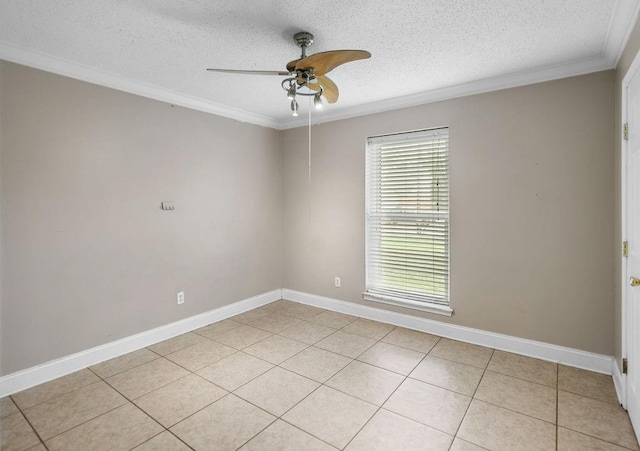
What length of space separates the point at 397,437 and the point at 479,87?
2.90 metres

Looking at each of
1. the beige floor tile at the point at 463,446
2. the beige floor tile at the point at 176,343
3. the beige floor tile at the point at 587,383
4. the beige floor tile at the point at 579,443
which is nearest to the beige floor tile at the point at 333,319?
the beige floor tile at the point at 176,343

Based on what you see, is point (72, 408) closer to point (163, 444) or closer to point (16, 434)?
point (16, 434)

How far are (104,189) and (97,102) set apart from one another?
729 millimetres

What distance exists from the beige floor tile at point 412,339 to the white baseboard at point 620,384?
4.31ft

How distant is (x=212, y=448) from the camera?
1865mm

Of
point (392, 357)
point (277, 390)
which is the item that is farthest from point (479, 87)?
point (277, 390)

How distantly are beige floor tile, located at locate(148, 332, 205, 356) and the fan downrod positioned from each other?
109 inches

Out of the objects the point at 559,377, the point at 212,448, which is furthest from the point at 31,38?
the point at 559,377

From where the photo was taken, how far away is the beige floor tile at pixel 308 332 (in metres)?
3.37

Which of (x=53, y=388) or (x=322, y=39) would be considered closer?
(x=322, y=39)

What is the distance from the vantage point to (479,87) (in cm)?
305

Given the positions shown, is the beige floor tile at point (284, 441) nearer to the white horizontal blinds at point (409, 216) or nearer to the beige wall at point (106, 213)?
the beige wall at point (106, 213)

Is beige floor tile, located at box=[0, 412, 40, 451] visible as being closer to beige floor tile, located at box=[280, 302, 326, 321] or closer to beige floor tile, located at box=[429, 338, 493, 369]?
beige floor tile, located at box=[280, 302, 326, 321]

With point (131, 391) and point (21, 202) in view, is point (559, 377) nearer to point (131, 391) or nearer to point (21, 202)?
point (131, 391)
